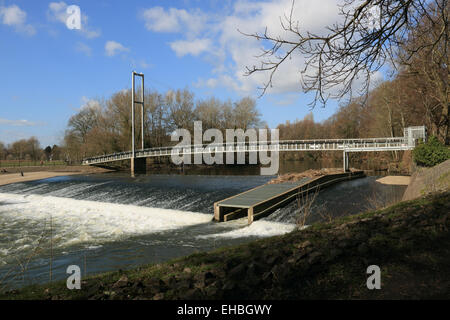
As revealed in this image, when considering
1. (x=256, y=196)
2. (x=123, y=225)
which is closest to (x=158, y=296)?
(x=123, y=225)

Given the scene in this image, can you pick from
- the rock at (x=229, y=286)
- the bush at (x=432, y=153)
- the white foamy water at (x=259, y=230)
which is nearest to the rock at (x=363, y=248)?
the rock at (x=229, y=286)

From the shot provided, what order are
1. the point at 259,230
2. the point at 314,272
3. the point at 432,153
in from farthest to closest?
the point at 432,153 → the point at 259,230 → the point at 314,272

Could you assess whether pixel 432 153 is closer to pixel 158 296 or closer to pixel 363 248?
pixel 363 248

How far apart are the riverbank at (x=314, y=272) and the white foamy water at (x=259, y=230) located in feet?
19.8

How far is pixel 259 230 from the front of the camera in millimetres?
11133

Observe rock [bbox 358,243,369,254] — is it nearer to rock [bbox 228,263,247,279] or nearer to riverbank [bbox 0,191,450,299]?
riverbank [bbox 0,191,450,299]

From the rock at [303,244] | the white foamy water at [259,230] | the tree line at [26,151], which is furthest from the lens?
the tree line at [26,151]

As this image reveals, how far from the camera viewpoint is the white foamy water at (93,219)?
11570 millimetres

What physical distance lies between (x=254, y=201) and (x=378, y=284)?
397 inches

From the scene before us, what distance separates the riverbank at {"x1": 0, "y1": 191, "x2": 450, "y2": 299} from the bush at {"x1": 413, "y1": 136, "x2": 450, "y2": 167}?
14.8 metres

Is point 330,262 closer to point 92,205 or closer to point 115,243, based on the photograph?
point 115,243

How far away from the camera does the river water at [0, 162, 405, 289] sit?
8.58m

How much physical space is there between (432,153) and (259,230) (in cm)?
1243

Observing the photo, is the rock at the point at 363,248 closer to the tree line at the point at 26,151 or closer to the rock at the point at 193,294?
the rock at the point at 193,294
